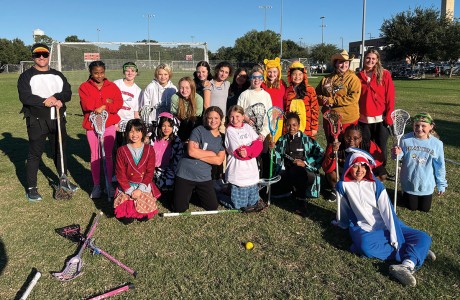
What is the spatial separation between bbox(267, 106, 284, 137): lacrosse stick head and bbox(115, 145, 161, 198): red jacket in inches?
72.4

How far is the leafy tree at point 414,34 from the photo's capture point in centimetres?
4781

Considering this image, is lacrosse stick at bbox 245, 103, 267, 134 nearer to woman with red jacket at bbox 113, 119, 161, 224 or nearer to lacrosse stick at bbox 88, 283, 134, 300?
woman with red jacket at bbox 113, 119, 161, 224

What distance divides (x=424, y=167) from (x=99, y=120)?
4.84 metres

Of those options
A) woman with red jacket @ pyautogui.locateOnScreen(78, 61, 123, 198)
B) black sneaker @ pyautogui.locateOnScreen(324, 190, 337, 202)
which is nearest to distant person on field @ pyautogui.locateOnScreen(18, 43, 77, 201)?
woman with red jacket @ pyautogui.locateOnScreen(78, 61, 123, 198)

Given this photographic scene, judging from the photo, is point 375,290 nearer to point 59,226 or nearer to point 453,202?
point 453,202

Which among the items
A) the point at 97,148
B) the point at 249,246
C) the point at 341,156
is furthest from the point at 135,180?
the point at 341,156

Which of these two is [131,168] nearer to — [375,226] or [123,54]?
[375,226]

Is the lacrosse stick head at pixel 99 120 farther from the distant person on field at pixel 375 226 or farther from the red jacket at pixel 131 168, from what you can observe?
the distant person on field at pixel 375 226

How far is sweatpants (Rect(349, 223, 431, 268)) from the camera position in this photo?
12.5 feet

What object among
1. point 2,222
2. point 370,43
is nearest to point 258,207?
point 2,222

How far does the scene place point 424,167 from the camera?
17.5 feet

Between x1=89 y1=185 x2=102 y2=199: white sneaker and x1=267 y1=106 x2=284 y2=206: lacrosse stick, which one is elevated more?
x1=267 y1=106 x2=284 y2=206: lacrosse stick

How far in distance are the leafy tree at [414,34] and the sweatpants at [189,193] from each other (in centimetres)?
5160

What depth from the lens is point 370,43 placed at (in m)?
104
